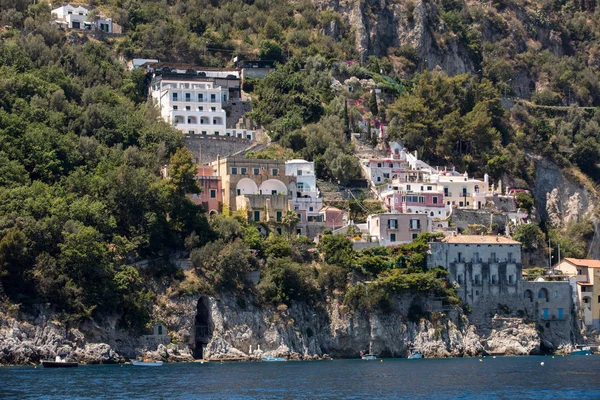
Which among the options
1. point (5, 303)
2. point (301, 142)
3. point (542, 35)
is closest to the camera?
point (5, 303)

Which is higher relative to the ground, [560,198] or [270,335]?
[560,198]

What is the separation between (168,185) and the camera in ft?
290

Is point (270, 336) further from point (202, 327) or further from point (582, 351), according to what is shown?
point (582, 351)

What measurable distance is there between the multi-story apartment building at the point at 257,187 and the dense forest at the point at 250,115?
11.0ft

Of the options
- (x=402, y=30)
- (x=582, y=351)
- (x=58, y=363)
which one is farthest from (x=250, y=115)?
(x=58, y=363)

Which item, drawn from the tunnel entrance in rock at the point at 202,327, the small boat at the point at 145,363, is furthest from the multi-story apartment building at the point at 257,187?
the small boat at the point at 145,363

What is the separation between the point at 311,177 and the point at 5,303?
28.4 m

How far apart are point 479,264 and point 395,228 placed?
6.25 meters

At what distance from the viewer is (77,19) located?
11662cm

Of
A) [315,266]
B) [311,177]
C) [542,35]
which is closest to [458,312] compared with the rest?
[315,266]

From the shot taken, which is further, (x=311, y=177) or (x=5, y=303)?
(x=311, y=177)

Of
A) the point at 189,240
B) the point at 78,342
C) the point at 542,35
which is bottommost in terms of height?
the point at 78,342

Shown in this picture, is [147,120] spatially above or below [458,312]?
above

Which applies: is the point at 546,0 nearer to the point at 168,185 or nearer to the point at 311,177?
the point at 311,177
